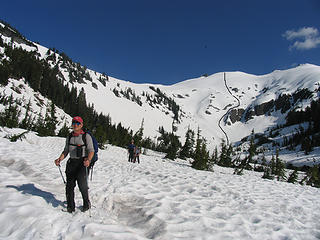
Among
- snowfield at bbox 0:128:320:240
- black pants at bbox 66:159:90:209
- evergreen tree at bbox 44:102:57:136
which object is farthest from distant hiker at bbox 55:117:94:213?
evergreen tree at bbox 44:102:57:136

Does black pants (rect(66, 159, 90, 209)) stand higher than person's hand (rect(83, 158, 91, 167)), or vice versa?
person's hand (rect(83, 158, 91, 167))

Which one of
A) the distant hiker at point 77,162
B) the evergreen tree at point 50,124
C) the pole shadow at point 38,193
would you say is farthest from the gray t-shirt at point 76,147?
the evergreen tree at point 50,124

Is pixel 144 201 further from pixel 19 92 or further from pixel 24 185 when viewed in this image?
pixel 19 92

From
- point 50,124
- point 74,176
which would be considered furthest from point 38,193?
point 50,124

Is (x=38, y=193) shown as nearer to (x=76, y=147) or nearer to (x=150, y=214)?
(x=76, y=147)

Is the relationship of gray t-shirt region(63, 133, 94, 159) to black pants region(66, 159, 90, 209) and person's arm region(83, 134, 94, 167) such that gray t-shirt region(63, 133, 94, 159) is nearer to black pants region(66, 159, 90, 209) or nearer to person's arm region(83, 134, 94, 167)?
person's arm region(83, 134, 94, 167)

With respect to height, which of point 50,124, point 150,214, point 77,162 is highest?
point 50,124

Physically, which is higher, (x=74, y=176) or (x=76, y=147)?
(x=76, y=147)

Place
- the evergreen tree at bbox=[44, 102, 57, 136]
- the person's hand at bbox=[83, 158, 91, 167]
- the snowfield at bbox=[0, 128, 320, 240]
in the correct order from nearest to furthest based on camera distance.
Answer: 1. the snowfield at bbox=[0, 128, 320, 240]
2. the person's hand at bbox=[83, 158, 91, 167]
3. the evergreen tree at bbox=[44, 102, 57, 136]

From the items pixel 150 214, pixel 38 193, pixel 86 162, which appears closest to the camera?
pixel 86 162

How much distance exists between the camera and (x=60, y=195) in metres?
5.90

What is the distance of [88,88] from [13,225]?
173 metres

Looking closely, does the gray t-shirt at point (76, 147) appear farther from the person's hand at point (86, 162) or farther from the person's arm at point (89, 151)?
the person's hand at point (86, 162)

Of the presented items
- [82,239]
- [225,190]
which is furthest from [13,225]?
[225,190]
